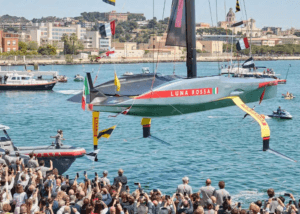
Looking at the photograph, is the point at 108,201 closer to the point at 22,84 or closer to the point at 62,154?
the point at 62,154

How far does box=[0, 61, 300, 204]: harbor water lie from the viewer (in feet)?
106

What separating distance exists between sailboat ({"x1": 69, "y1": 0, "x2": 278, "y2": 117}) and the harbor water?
207 inches

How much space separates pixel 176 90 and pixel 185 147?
78.7ft

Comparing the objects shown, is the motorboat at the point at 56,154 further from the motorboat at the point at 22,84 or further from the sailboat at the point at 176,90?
the motorboat at the point at 22,84

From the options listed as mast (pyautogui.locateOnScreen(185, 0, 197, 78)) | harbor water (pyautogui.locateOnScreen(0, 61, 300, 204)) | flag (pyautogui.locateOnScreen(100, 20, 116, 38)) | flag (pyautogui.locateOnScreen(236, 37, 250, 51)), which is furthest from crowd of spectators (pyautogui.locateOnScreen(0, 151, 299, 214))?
harbor water (pyautogui.locateOnScreen(0, 61, 300, 204))

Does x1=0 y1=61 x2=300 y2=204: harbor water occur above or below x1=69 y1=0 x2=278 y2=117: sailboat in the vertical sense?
below

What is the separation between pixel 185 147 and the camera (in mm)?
44688

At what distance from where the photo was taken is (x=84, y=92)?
68.2 ft

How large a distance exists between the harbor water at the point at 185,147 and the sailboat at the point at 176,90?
5.27 m

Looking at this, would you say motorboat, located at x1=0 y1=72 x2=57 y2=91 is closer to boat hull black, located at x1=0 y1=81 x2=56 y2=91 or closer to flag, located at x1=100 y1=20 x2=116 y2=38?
boat hull black, located at x1=0 y1=81 x2=56 y2=91

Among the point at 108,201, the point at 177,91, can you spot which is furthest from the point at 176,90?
the point at 108,201

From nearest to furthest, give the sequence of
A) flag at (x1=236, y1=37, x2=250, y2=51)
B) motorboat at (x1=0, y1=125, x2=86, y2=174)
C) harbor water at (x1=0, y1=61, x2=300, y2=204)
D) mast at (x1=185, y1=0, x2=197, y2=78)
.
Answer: mast at (x1=185, y1=0, x2=197, y2=78) → flag at (x1=236, y1=37, x2=250, y2=51) → motorboat at (x1=0, y1=125, x2=86, y2=174) → harbor water at (x1=0, y1=61, x2=300, y2=204)

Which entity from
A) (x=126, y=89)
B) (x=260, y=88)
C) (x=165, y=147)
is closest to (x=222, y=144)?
(x=165, y=147)

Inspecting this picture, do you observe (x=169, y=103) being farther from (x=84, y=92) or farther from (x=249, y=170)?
(x=249, y=170)
